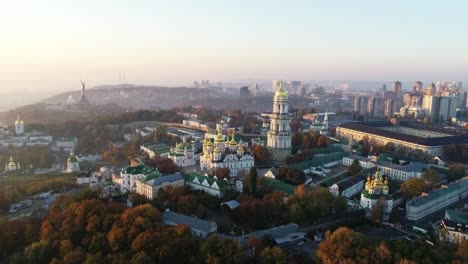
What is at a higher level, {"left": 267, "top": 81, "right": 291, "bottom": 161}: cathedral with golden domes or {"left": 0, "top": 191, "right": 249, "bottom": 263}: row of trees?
{"left": 267, "top": 81, "right": 291, "bottom": 161}: cathedral with golden domes

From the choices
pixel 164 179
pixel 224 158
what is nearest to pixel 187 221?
pixel 164 179

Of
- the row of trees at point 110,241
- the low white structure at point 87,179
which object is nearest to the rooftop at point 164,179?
the row of trees at point 110,241

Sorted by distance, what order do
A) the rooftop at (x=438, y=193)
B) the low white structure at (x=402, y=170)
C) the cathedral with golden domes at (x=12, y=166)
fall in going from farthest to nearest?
the cathedral with golden domes at (x=12, y=166), the low white structure at (x=402, y=170), the rooftop at (x=438, y=193)

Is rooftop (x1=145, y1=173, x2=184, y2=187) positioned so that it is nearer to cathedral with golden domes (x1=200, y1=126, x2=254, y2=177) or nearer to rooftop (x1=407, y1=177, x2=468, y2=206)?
cathedral with golden domes (x1=200, y1=126, x2=254, y2=177)

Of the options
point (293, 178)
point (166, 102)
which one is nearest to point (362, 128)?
point (293, 178)

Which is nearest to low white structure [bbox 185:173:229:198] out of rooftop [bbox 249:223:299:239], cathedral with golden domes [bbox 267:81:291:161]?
rooftop [bbox 249:223:299:239]

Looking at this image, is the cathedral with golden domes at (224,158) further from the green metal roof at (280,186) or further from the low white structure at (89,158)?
the low white structure at (89,158)
